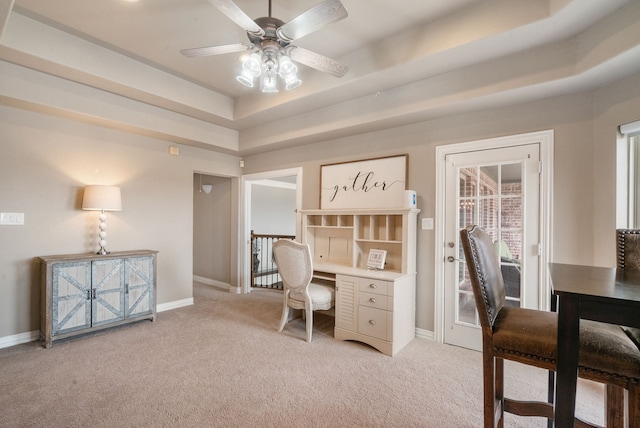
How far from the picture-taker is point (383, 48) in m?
2.70

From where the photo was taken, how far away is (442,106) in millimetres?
2836

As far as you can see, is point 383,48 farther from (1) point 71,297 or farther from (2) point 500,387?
(1) point 71,297

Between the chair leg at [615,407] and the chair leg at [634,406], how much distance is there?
0.35 metres

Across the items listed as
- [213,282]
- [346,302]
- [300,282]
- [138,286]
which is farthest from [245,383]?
[213,282]

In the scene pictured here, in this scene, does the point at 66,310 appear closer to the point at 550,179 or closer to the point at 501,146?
the point at 501,146

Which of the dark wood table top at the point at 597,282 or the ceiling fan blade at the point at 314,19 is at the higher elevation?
the ceiling fan blade at the point at 314,19

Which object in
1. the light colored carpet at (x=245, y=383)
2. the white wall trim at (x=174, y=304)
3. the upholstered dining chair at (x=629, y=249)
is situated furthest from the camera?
the white wall trim at (x=174, y=304)

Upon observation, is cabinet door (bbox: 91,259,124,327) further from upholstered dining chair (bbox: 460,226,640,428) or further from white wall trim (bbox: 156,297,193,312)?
upholstered dining chair (bbox: 460,226,640,428)

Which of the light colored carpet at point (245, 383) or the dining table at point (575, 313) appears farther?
the light colored carpet at point (245, 383)

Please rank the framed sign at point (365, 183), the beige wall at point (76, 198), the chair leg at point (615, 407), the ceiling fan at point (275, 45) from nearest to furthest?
the chair leg at point (615, 407)
the ceiling fan at point (275, 45)
the beige wall at point (76, 198)
the framed sign at point (365, 183)

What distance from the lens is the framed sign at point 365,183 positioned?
3432 mm

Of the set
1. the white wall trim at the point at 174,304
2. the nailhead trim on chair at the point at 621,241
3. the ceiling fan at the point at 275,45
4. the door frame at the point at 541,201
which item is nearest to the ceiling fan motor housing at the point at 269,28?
the ceiling fan at the point at 275,45

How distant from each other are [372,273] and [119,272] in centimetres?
291

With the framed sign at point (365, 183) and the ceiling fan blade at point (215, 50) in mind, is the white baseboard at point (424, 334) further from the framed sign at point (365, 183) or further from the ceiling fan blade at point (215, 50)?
the ceiling fan blade at point (215, 50)
